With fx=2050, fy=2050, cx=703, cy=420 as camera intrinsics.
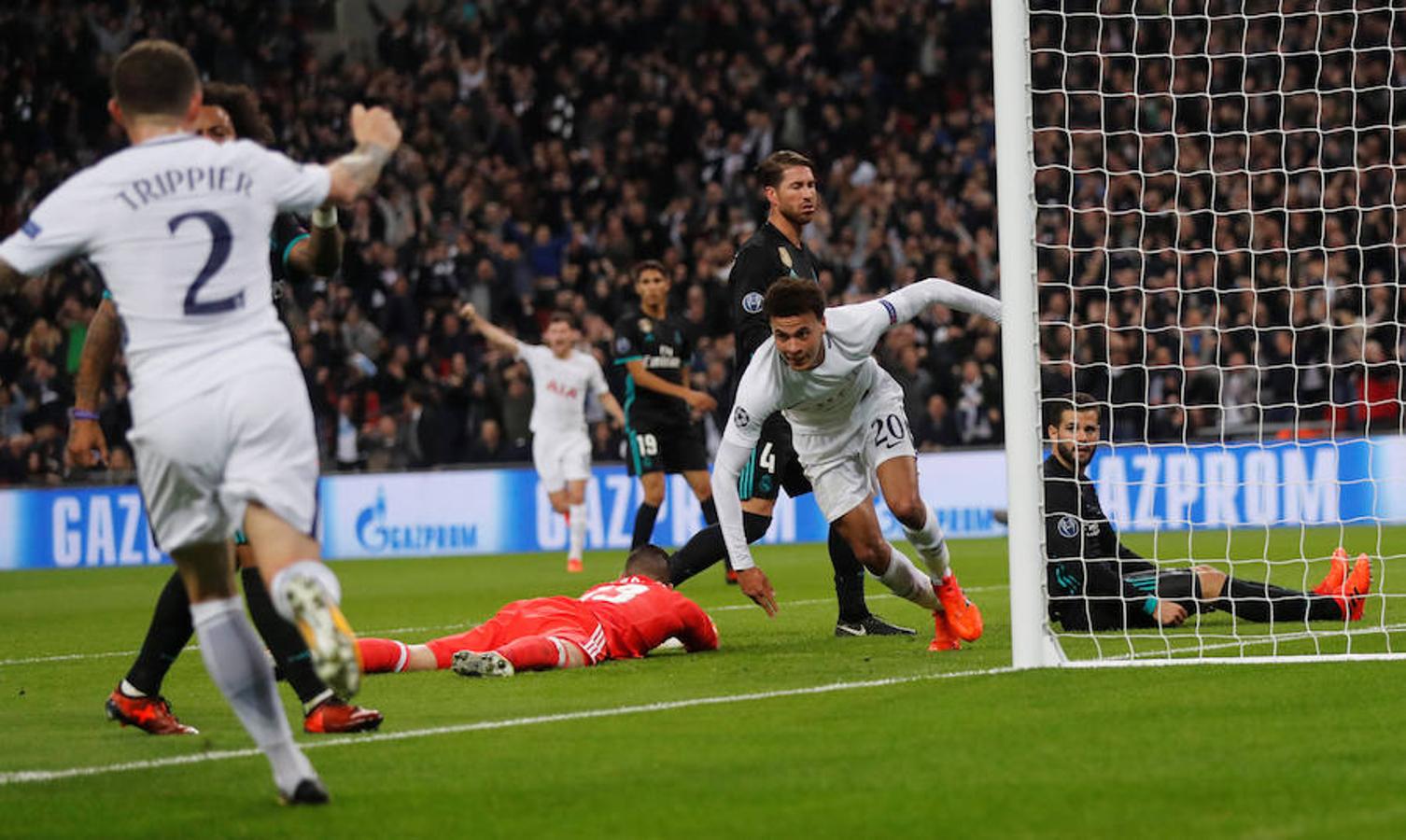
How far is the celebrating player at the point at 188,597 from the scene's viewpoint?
6.37 metres

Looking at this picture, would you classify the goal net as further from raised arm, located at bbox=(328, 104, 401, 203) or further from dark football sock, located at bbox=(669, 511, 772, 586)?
raised arm, located at bbox=(328, 104, 401, 203)

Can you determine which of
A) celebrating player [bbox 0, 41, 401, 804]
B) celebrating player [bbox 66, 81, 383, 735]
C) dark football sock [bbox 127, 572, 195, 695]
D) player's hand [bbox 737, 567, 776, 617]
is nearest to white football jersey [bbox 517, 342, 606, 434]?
player's hand [bbox 737, 567, 776, 617]

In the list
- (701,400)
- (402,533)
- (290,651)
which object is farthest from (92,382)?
(402,533)

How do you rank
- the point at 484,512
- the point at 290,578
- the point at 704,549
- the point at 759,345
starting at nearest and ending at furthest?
the point at 290,578, the point at 759,345, the point at 704,549, the point at 484,512

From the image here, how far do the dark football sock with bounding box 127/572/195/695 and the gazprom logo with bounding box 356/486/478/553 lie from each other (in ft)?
44.6

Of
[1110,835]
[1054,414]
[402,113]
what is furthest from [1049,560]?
[402,113]

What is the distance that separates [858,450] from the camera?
27.9ft

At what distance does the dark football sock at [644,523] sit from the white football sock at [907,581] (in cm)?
499

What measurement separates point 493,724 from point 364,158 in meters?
2.16

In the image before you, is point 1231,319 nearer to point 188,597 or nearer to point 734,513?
point 734,513

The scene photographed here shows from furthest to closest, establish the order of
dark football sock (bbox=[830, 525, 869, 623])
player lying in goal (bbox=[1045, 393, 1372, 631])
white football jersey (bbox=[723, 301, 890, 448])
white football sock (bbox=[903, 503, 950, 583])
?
dark football sock (bbox=[830, 525, 869, 623]) → player lying in goal (bbox=[1045, 393, 1372, 631]) → white football sock (bbox=[903, 503, 950, 583]) → white football jersey (bbox=[723, 301, 890, 448])

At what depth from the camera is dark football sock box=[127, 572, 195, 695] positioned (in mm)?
6793

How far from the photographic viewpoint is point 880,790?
16.3 feet

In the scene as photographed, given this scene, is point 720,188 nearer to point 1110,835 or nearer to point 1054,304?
point 1054,304
